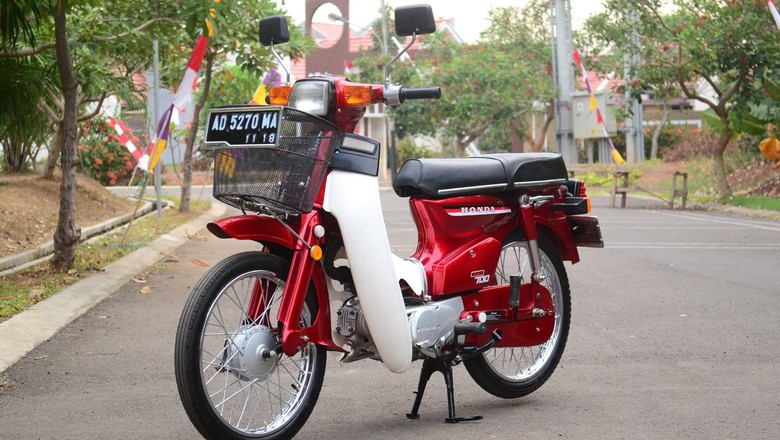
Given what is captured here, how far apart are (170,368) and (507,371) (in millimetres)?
1937

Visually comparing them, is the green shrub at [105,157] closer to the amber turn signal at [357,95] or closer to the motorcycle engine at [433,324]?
the motorcycle engine at [433,324]

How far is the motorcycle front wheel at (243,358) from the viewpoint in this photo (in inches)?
176

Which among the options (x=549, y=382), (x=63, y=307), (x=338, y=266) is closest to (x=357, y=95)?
(x=338, y=266)

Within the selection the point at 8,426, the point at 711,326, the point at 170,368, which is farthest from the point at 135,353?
the point at 711,326

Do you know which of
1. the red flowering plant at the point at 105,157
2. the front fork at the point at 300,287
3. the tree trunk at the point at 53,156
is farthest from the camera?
the red flowering plant at the point at 105,157

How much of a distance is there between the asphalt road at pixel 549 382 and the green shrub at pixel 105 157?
21.0 m

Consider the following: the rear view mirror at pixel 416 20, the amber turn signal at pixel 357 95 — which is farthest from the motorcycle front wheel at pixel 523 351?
the amber turn signal at pixel 357 95

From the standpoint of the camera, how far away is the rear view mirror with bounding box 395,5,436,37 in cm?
526

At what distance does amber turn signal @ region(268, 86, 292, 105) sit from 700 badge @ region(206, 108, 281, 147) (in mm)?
612

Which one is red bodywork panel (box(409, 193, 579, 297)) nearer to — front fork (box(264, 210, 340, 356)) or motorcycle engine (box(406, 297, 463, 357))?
motorcycle engine (box(406, 297, 463, 357))

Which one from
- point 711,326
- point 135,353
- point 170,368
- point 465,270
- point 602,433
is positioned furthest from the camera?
point 711,326

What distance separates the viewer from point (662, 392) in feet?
19.4

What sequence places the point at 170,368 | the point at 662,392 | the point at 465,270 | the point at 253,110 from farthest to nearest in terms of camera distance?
the point at 170,368 < the point at 662,392 < the point at 465,270 < the point at 253,110

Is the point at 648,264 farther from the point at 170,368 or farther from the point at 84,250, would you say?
the point at 170,368
